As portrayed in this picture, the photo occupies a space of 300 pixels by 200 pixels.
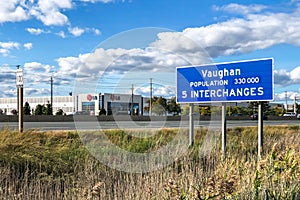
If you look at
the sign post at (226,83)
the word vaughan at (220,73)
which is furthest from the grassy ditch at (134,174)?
the word vaughan at (220,73)

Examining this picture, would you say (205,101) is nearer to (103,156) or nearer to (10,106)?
(103,156)

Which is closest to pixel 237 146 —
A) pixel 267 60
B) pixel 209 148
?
pixel 209 148

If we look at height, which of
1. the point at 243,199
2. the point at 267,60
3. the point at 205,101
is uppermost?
the point at 267,60

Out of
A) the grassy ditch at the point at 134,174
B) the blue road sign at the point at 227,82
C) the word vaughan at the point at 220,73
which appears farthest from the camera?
the word vaughan at the point at 220,73

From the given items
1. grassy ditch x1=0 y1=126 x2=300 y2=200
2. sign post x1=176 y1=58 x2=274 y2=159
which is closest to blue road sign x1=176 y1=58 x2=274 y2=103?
sign post x1=176 y1=58 x2=274 y2=159

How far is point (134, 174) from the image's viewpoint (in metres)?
8.38

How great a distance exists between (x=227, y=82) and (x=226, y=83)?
0.04 meters

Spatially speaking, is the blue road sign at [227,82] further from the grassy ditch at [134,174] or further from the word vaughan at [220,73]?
the grassy ditch at [134,174]

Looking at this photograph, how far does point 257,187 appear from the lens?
610cm

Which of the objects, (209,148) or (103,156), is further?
(209,148)

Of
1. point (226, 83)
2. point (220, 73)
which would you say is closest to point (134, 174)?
point (226, 83)

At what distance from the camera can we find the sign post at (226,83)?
10.7 m

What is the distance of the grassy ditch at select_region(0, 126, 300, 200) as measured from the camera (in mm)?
5898

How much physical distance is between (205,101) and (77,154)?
396cm
